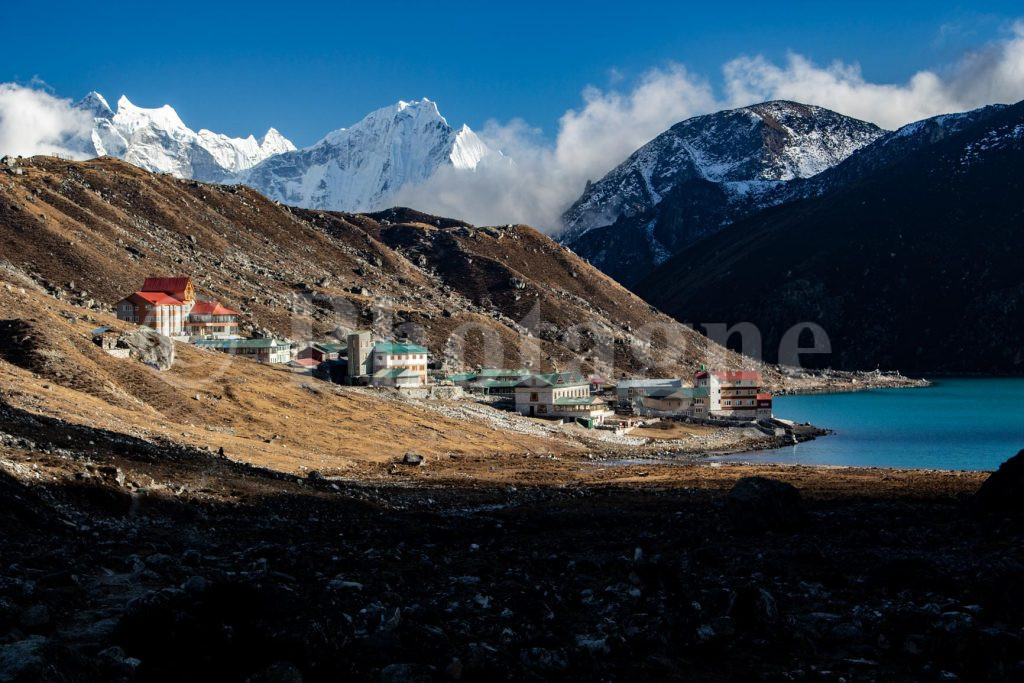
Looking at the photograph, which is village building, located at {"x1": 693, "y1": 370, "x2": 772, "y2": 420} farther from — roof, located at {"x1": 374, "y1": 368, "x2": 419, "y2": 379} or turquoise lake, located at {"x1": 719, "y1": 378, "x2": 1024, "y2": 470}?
roof, located at {"x1": 374, "y1": 368, "x2": 419, "y2": 379}

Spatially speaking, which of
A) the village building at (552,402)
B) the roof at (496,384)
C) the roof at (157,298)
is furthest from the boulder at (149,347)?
the roof at (496,384)

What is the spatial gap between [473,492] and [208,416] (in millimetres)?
30323

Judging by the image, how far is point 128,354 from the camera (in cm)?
7662

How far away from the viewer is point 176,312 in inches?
5305

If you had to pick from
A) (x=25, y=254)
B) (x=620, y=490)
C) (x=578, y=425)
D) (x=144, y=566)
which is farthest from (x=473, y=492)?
(x=25, y=254)

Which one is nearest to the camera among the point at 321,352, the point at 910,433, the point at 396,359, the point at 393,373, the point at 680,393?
the point at 393,373

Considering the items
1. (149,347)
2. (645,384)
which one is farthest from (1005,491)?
(645,384)

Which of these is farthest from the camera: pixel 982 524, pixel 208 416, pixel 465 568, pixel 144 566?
pixel 208 416

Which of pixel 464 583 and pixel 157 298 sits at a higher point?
pixel 157 298

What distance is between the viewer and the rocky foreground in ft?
49.7

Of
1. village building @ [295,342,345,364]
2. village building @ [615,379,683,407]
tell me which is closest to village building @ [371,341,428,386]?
village building @ [295,342,345,364]

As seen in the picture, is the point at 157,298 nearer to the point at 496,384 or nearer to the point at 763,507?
the point at 496,384

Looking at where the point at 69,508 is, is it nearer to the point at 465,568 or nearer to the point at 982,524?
the point at 465,568

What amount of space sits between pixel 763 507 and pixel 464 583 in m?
13.6
